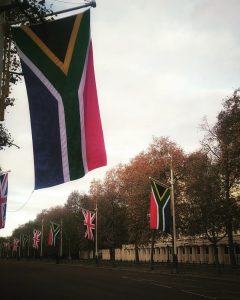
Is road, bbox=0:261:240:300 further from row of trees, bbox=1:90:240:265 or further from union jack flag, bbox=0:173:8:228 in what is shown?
row of trees, bbox=1:90:240:265

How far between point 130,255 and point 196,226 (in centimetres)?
5659

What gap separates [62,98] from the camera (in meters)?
8.31

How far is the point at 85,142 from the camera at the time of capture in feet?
28.3

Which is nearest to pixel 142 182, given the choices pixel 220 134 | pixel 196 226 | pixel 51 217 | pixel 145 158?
pixel 145 158

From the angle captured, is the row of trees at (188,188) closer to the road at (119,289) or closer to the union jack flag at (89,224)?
the union jack flag at (89,224)

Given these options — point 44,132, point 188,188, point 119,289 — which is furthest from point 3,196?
point 188,188

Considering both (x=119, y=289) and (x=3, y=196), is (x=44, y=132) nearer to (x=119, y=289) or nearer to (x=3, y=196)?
(x=119, y=289)

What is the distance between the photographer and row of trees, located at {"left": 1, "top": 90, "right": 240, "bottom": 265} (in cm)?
3956

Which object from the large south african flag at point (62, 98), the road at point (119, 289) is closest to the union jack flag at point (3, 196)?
the road at point (119, 289)

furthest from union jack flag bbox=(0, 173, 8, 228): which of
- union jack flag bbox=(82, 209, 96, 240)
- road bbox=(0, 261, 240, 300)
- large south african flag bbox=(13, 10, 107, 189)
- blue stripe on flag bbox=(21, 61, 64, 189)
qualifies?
union jack flag bbox=(82, 209, 96, 240)

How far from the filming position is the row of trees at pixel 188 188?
39562 millimetres

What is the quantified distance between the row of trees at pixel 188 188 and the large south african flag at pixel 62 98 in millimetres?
26948

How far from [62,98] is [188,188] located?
38.4 meters

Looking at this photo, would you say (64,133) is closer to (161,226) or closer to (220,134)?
(161,226)
